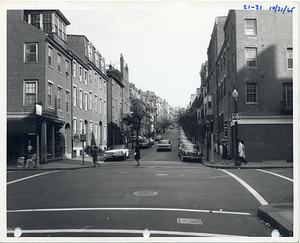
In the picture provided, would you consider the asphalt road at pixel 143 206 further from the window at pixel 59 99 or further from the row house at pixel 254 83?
the window at pixel 59 99

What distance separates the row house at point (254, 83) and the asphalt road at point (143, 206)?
193cm

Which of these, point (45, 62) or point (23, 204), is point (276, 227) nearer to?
point (23, 204)

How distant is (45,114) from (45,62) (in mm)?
2590

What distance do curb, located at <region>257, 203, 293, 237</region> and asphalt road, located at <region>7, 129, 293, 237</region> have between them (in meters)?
0.23

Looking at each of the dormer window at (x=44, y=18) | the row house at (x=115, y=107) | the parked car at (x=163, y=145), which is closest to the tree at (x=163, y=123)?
the parked car at (x=163, y=145)

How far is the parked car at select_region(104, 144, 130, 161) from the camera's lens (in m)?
24.5

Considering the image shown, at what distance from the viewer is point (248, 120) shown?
2409cm

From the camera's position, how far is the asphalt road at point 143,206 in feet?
21.1

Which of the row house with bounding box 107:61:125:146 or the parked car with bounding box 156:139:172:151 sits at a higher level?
the row house with bounding box 107:61:125:146

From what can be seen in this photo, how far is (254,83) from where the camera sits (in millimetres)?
20391

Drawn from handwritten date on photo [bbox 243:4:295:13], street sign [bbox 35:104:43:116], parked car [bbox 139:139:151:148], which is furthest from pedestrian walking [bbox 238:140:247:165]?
handwritten date on photo [bbox 243:4:295:13]

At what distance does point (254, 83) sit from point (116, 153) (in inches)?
450

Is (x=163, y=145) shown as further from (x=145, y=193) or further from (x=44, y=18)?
(x=145, y=193)

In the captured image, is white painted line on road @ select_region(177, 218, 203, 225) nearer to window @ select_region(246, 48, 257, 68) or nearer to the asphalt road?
the asphalt road
